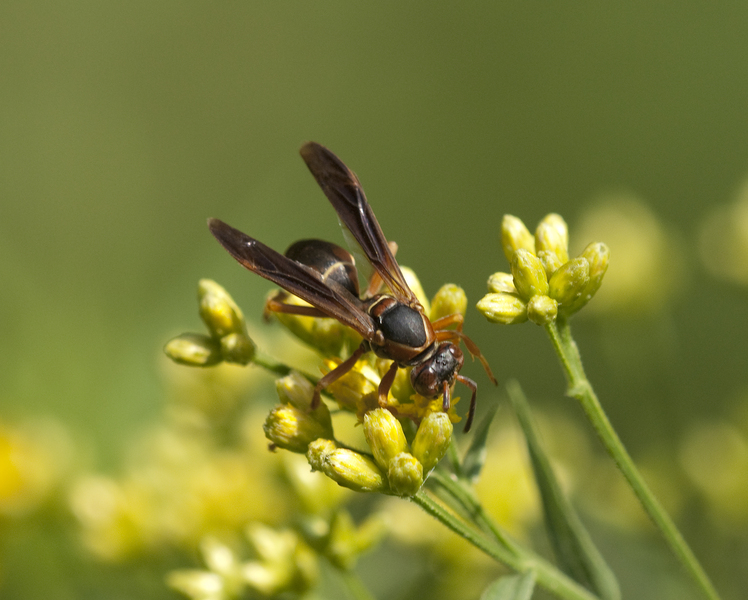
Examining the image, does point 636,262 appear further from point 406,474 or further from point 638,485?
point 406,474

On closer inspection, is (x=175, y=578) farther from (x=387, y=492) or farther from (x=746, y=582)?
(x=746, y=582)

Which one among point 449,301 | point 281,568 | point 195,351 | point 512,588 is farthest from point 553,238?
point 281,568

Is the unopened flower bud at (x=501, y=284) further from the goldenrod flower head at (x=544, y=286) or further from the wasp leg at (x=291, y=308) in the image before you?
the wasp leg at (x=291, y=308)

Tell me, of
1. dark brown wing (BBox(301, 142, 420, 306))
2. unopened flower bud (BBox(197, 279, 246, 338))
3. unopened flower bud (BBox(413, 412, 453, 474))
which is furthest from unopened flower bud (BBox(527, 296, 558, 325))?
unopened flower bud (BBox(197, 279, 246, 338))

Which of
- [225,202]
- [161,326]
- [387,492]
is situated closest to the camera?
[387,492]

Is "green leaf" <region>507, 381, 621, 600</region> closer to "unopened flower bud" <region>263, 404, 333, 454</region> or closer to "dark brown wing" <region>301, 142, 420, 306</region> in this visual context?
"unopened flower bud" <region>263, 404, 333, 454</region>

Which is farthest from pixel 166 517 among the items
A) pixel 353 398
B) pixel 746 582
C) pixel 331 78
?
pixel 331 78
